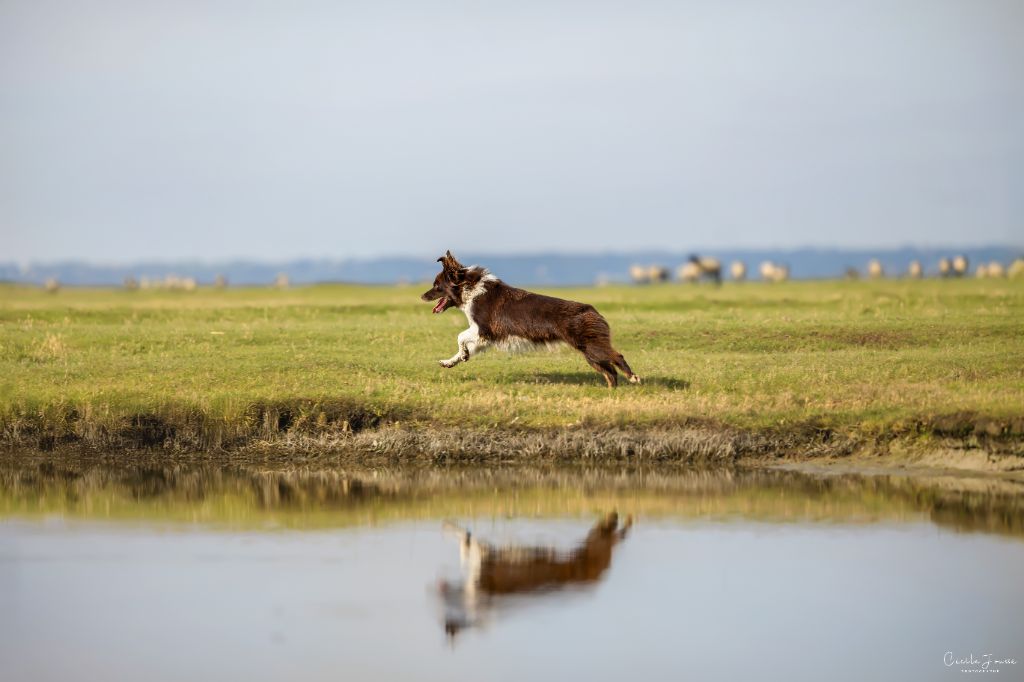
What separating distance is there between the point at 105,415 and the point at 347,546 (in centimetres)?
797

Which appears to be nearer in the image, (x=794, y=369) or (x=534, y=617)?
(x=534, y=617)

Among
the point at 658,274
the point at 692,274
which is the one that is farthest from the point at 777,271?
the point at 692,274

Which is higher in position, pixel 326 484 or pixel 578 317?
pixel 578 317

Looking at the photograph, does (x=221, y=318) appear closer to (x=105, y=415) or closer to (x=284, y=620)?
(x=105, y=415)

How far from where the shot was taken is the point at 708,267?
85.7 metres

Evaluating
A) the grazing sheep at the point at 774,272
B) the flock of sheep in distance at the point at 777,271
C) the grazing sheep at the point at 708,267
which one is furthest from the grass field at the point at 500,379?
the grazing sheep at the point at 774,272

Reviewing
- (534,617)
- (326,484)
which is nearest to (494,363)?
(326,484)

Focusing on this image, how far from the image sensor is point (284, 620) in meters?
13.4

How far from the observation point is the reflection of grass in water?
17609 mm

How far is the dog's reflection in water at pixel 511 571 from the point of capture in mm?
13664

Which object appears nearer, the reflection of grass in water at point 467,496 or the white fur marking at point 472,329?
the reflection of grass in water at point 467,496

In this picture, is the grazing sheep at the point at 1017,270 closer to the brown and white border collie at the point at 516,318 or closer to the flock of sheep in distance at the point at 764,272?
the flock of sheep in distance at the point at 764,272

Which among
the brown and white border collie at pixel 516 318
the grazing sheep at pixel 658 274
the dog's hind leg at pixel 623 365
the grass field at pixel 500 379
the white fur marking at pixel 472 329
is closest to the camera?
the grass field at pixel 500 379

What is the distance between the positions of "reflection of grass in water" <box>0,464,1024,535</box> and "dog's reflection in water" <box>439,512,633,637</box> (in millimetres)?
1670
